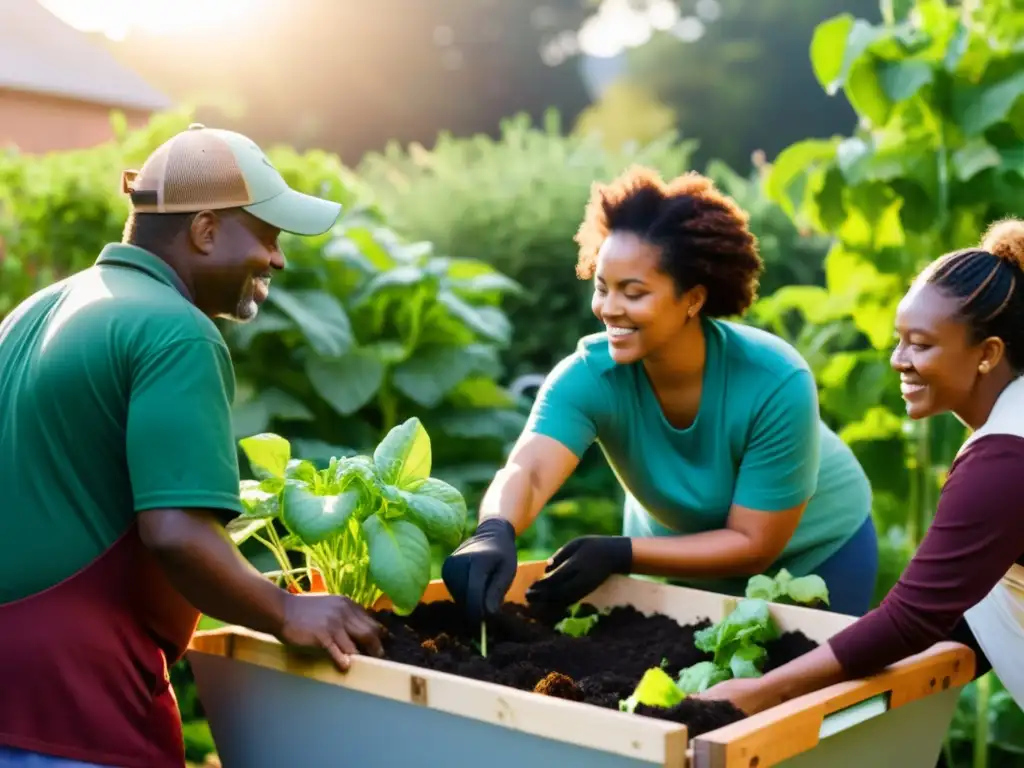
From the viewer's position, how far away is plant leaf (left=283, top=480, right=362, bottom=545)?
1.62 metres

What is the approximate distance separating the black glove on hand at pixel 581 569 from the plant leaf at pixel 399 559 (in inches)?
15.2

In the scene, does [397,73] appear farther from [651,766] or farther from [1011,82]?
[651,766]

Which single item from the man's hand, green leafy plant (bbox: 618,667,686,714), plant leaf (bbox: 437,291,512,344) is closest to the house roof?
plant leaf (bbox: 437,291,512,344)

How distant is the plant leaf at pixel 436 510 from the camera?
1.73 m

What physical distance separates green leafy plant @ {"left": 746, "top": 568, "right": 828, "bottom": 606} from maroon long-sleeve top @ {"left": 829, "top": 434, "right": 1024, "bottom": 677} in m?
0.40

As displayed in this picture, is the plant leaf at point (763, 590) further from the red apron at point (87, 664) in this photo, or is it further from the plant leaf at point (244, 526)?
the red apron at point (87, 664)

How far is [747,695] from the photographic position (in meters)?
1.49

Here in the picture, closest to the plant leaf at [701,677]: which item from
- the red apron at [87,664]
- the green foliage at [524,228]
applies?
the red apron at [87,664]

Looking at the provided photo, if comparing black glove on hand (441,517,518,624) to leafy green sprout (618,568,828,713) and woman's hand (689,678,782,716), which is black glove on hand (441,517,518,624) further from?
woman's hand (689,678,782,716)

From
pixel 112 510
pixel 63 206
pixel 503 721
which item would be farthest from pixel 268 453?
pixel 63 206

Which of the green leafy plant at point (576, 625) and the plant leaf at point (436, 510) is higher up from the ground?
the plant leaf at point (436, 510)

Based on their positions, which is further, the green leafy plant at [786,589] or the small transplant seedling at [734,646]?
the green leafy plant at [786,589]

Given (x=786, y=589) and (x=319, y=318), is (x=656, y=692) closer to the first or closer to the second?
(x=786, y=589)

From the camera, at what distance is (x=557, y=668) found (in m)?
1.78
